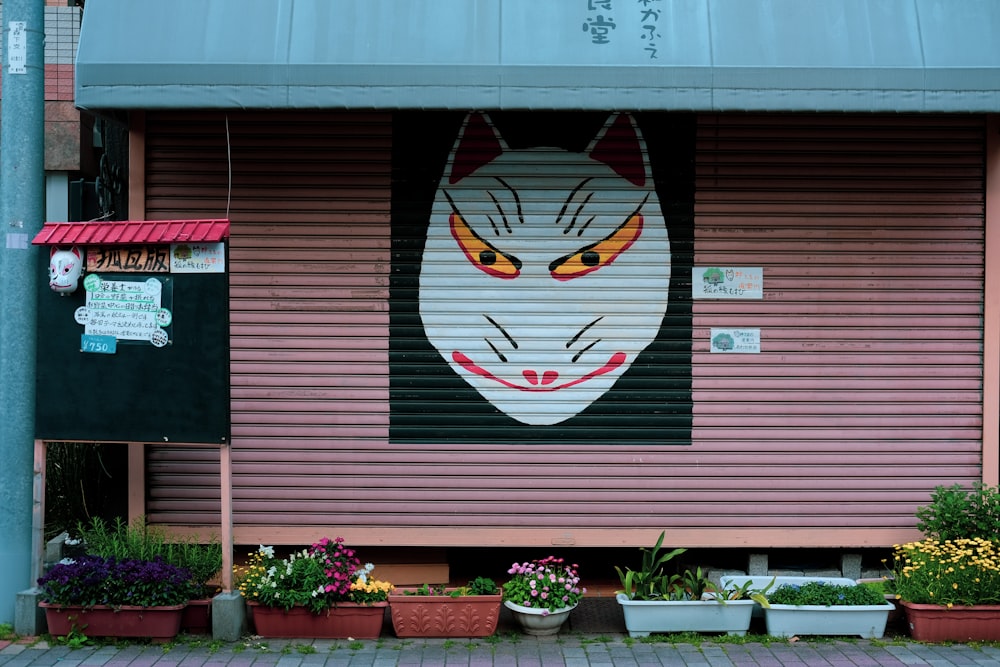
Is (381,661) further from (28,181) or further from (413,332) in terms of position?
(28,181)

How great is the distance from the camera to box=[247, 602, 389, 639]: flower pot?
709 centimetres

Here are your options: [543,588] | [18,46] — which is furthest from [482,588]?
[18,46]

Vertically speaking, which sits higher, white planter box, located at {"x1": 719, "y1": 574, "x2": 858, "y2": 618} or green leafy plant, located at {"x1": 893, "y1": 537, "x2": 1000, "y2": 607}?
green leafy plant, located at {"x1": 893, "y1": 537, "x2": 1000, "y2": 607}

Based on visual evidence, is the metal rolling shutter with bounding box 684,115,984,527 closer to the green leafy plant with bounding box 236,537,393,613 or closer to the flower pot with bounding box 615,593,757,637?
the flower pot with bounding box 615,593,757,637

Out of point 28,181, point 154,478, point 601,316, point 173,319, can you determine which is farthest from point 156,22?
point 601,316

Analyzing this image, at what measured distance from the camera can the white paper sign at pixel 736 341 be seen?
26.4 ft

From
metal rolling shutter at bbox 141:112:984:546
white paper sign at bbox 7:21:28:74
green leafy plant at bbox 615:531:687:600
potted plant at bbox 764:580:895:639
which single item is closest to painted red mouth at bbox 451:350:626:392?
metal rolling shutter at bbox 141:112:984:546

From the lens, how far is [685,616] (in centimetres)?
723

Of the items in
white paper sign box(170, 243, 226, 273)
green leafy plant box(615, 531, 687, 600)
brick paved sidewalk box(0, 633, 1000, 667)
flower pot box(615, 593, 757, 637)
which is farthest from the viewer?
green leafy plant box(615, 531, 687, 600)

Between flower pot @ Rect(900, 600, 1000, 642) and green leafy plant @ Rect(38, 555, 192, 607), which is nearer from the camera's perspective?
green leafy plant @ Rect(38, 555, 192, 607)

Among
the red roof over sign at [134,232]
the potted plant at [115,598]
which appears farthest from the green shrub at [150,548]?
the red roof over sign at [134,232]

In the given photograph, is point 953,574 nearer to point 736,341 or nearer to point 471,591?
point 736,341

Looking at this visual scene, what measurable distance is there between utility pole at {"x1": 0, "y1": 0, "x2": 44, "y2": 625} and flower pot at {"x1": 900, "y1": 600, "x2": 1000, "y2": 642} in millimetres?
6717

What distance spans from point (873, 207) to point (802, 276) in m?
0.84
